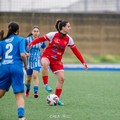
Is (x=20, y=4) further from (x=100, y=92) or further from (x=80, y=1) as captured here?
(x=100, y=92)

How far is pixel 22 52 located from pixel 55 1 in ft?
66.3

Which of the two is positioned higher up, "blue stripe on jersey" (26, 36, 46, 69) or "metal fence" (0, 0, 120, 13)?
"metal fence" (0, 0, 120, 13)

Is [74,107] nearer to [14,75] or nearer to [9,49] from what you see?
[14,75]

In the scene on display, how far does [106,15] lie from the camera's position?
29578 mm

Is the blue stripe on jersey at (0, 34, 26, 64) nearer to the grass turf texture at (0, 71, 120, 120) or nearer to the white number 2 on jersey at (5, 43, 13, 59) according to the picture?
the white number 2 on jersey at (5, 43, 13, 59)

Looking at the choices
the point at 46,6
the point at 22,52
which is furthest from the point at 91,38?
the point at 22,52

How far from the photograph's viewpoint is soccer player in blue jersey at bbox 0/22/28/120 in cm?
875

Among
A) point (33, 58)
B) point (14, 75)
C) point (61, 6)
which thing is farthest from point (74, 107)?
point (61, 6)

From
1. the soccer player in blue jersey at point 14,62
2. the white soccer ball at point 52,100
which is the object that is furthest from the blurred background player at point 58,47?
the soccer player in blue jersey at point 14,62

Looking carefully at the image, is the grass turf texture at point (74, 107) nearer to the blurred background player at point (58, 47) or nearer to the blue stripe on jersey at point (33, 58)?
the blurred background player at point (58, 47)

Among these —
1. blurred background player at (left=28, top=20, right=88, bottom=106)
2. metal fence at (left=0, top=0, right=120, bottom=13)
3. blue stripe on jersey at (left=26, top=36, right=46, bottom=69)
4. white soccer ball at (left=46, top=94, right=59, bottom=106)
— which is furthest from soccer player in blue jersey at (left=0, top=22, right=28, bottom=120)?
metal fence at (left=0, top=0, right=120, bottom=13)

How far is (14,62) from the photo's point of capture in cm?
877

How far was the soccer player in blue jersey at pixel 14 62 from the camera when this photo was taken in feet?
28.7

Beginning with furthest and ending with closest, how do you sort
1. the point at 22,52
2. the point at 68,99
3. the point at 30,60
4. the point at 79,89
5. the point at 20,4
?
the point at 20,4, the point at 79,89, the point at 30,60, the point at 68,99, the point at 22,52
